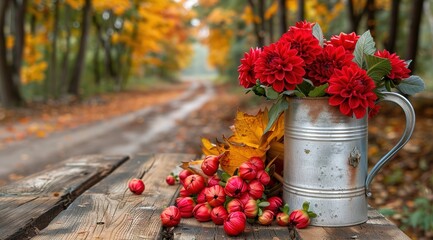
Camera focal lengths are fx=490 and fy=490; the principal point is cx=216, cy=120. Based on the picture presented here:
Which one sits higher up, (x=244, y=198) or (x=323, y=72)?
(x=323, y=72)

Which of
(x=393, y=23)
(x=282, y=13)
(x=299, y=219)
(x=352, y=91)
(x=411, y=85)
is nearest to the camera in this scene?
(x=352, y=91)

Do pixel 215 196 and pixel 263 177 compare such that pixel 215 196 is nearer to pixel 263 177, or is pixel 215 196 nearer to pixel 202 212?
pixel 202 212

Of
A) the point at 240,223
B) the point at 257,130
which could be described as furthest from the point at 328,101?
the point at 240,223

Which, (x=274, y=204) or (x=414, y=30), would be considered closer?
(x=274, y=204)

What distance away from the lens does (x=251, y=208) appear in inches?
66.1

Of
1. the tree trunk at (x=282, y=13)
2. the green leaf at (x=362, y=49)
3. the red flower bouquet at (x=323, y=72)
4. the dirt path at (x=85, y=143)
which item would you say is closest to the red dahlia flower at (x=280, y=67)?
the red flower bouquet at (x=323, y=72)

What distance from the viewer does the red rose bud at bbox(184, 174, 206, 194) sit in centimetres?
182

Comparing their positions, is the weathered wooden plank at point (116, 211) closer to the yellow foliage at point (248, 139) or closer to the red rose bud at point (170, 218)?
the red rose bud at point (170, 218)

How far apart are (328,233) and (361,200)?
191mm

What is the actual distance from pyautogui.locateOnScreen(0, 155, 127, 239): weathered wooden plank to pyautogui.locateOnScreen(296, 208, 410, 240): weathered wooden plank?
917mm

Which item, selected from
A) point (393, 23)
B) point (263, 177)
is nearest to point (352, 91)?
point (263, 177)

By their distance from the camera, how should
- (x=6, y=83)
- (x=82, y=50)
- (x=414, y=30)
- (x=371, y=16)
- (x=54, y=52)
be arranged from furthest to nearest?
(x=82, y=50)
(x=54, y=52)
(x=6, y=83)
(x=371, y=16)
(x=414, y=30)

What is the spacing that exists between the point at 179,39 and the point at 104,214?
35.5 meters

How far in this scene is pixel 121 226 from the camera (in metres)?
1.67
